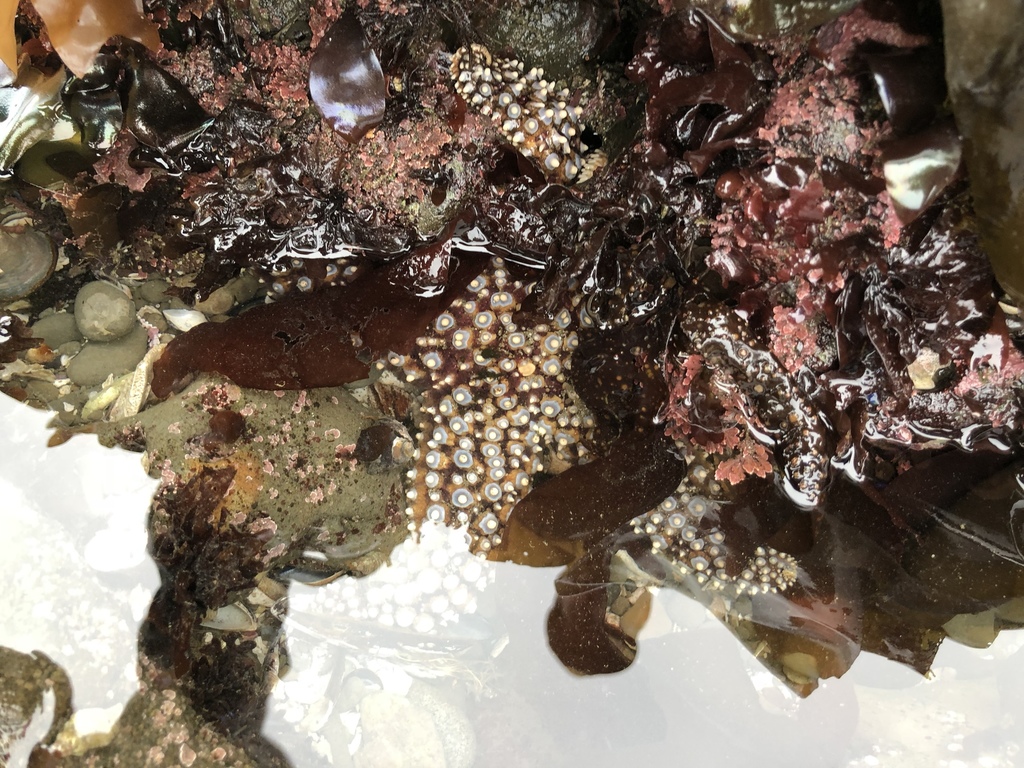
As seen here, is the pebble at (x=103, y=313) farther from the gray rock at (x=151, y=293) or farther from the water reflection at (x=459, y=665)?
the water reflection at (x=459, y=665)

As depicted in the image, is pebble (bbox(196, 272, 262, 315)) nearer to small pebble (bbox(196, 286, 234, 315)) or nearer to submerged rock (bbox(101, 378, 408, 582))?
small pebble (bbox(196, 286, 234, 315))

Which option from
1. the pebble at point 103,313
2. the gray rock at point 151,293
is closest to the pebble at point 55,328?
the pebble at point 103,313

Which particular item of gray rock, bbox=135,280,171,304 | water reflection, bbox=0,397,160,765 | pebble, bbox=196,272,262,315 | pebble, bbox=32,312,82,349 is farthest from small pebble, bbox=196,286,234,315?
water reflection, bbox=0,397,160,765

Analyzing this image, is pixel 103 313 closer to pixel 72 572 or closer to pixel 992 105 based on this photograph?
pixel 72 572

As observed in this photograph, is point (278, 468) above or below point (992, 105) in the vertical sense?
below

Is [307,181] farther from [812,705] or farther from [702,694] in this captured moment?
[812,705]

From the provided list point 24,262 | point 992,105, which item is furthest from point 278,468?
point 992,105
